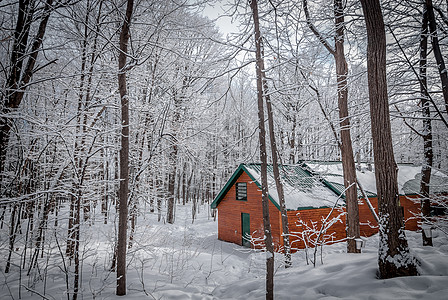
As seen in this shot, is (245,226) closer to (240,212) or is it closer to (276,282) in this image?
(240,212)

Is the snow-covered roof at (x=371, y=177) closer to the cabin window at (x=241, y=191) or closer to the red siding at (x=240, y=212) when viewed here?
the red siding at (x=240, y=212)

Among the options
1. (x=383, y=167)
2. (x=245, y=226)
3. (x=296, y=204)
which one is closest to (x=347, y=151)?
(x=383, y=167)

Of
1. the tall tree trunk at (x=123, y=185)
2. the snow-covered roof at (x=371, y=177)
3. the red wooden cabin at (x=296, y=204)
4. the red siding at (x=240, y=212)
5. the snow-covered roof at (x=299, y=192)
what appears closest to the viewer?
the tall tree trunk at (x=123, y=185)

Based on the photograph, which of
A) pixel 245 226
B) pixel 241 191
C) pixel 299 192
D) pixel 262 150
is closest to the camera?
pixel 262 150

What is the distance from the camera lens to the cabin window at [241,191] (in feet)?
43.2

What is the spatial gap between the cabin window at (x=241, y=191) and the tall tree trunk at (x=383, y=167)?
9995 millimetres

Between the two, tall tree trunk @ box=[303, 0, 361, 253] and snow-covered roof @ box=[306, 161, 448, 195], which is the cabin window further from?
tall tree trunk @ box=[303, 0, 361, 253]

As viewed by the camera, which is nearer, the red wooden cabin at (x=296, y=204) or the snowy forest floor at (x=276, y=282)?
the snowy forest floor at (x=276, y=282)

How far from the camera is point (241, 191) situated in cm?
1346

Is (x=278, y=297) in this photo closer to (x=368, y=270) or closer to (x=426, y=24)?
(x=368, y=270)

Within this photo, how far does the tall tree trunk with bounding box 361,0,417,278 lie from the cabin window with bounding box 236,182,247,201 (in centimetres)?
999

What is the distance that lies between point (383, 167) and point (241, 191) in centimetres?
1054

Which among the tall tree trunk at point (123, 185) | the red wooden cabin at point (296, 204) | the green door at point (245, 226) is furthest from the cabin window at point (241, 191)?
the tall tree trunk at point (123, 185)

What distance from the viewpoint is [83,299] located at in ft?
13.2
